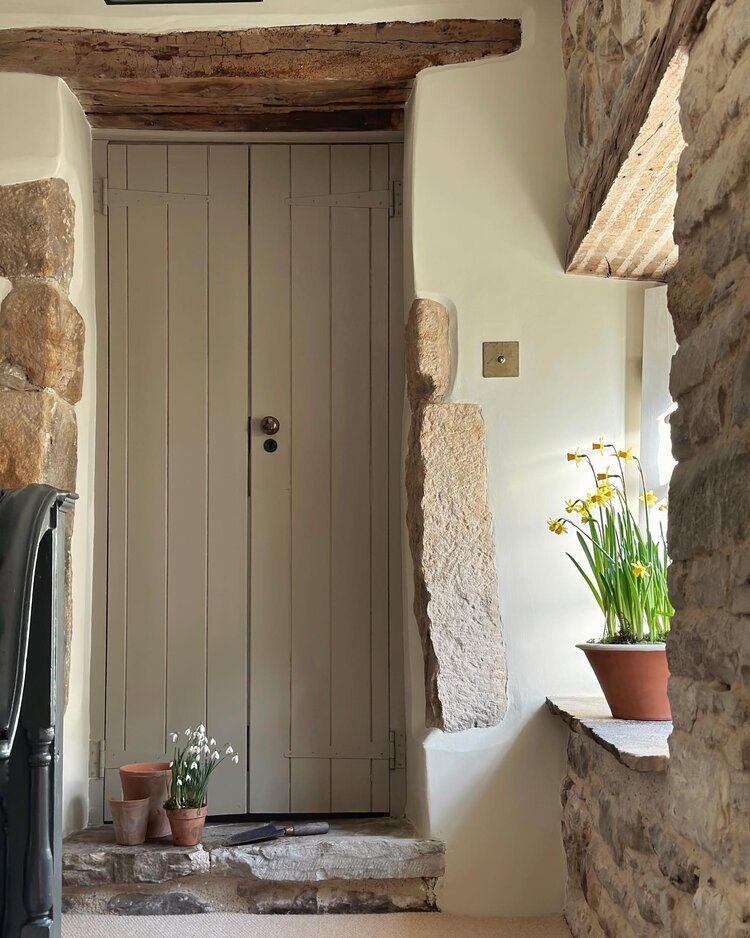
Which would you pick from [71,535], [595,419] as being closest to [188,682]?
[71,535]

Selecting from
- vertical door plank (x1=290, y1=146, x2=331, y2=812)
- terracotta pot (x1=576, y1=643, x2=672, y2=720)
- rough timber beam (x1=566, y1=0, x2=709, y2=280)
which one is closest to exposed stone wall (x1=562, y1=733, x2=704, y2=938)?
terracotta pot (x1=576, y1=643, x2=672, y2=720)

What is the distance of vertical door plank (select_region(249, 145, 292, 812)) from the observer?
10.9 feet

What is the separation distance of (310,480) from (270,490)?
0.14 m

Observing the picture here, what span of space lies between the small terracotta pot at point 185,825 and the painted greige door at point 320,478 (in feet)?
1.47

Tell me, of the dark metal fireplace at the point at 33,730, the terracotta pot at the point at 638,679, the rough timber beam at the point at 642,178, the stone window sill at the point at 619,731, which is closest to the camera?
the dark metal fireplace at the point at 33,730

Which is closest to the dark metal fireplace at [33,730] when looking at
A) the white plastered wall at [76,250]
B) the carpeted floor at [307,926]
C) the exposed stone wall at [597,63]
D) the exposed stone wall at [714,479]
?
the carpeted floor at [307,926]

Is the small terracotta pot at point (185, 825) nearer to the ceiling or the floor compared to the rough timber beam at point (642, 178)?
nearer to the floor

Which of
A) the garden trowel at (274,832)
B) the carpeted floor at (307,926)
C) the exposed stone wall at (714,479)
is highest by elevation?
the exposed stone wall at (714,479)

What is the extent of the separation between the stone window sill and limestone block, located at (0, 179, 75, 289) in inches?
77.2

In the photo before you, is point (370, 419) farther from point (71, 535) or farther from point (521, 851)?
point (521, 851)

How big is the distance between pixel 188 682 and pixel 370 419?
1.08m

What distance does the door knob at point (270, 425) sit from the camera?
11.2 ft

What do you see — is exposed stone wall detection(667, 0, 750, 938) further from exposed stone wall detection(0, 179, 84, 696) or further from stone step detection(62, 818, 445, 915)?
exposed stone wall detection(0, 179, 84, 696)

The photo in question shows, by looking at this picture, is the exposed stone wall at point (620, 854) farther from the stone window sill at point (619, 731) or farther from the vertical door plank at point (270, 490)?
the vertical door plank at point (270, 490)
